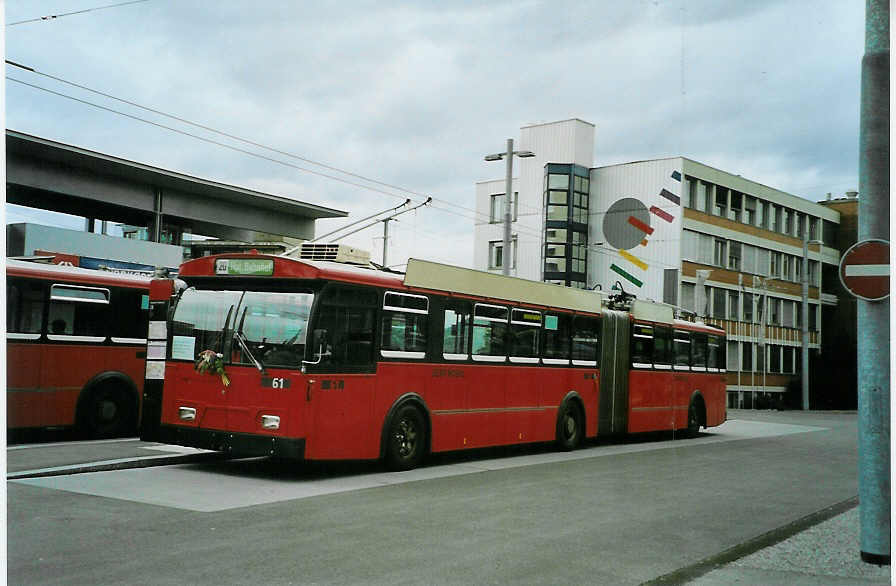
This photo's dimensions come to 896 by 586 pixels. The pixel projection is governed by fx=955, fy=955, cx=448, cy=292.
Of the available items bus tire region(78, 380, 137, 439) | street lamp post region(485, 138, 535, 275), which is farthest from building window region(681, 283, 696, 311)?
bus tire region(78, 380, 137, 439)

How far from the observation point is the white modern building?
5022 centimetres

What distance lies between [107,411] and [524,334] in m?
7.13

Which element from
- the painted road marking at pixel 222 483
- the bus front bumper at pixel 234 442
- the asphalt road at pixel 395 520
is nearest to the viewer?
the asphalt road at pixel 395 520

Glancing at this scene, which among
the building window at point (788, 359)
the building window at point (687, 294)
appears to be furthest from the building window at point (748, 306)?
the building window at point (687, 294)

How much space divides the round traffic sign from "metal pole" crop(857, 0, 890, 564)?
0.36 feet

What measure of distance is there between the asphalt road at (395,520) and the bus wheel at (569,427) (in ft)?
6.68

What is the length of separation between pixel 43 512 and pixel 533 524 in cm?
466

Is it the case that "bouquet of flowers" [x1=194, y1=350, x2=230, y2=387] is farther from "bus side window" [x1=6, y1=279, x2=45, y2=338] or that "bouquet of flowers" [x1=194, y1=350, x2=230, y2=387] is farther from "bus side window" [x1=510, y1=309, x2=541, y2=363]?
"bus side window" [x1=510, y1=309, x2=541, y2=363]

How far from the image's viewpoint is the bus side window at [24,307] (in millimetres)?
14523

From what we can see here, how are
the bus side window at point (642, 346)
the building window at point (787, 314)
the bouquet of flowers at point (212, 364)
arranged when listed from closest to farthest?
the bouquet of flowers at point (212, 364)
the bus side window at point (642, 346)
the building window at point (787, 314)

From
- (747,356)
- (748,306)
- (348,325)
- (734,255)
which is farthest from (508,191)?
(747,356)

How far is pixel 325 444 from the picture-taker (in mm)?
12125

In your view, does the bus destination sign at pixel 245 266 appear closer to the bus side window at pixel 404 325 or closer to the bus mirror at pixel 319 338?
the bus mirror at pixel 319 338

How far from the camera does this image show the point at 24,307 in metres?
14.7
